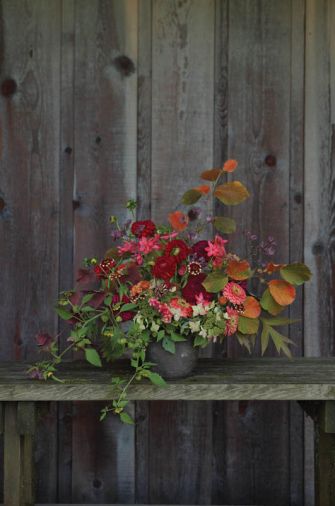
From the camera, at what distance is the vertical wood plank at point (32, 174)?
2.12m

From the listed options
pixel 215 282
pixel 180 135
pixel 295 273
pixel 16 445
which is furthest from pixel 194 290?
pixel 180 135

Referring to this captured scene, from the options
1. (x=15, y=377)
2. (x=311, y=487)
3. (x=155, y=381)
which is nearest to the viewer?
(x=155, y=381)

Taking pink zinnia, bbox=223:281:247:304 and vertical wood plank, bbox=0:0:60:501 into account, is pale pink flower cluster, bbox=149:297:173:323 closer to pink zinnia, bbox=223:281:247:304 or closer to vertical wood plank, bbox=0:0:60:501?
pink zinnia, bbox=223:281:247:304

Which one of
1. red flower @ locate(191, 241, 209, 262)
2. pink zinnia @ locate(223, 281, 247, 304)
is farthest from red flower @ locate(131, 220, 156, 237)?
pink zinnia @ locate(223, 281, 247, 304)

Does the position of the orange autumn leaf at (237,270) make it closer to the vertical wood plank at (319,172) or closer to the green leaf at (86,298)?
the green leaf at (86,298)

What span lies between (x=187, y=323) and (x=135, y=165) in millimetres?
701

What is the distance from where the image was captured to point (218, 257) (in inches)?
63.5

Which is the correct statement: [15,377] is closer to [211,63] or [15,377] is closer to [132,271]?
[132,271]

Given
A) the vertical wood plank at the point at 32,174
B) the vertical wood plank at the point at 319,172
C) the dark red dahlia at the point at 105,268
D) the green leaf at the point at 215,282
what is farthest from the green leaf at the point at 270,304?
the vertical wood plank at the point at 32,174

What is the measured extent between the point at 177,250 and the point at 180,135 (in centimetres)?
65

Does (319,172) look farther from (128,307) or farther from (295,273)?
(128,307)

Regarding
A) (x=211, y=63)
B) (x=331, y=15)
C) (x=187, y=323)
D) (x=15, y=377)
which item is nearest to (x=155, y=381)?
(x=187, y=323)

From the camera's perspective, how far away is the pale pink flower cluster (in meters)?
1.55

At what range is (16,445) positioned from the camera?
1650mm
